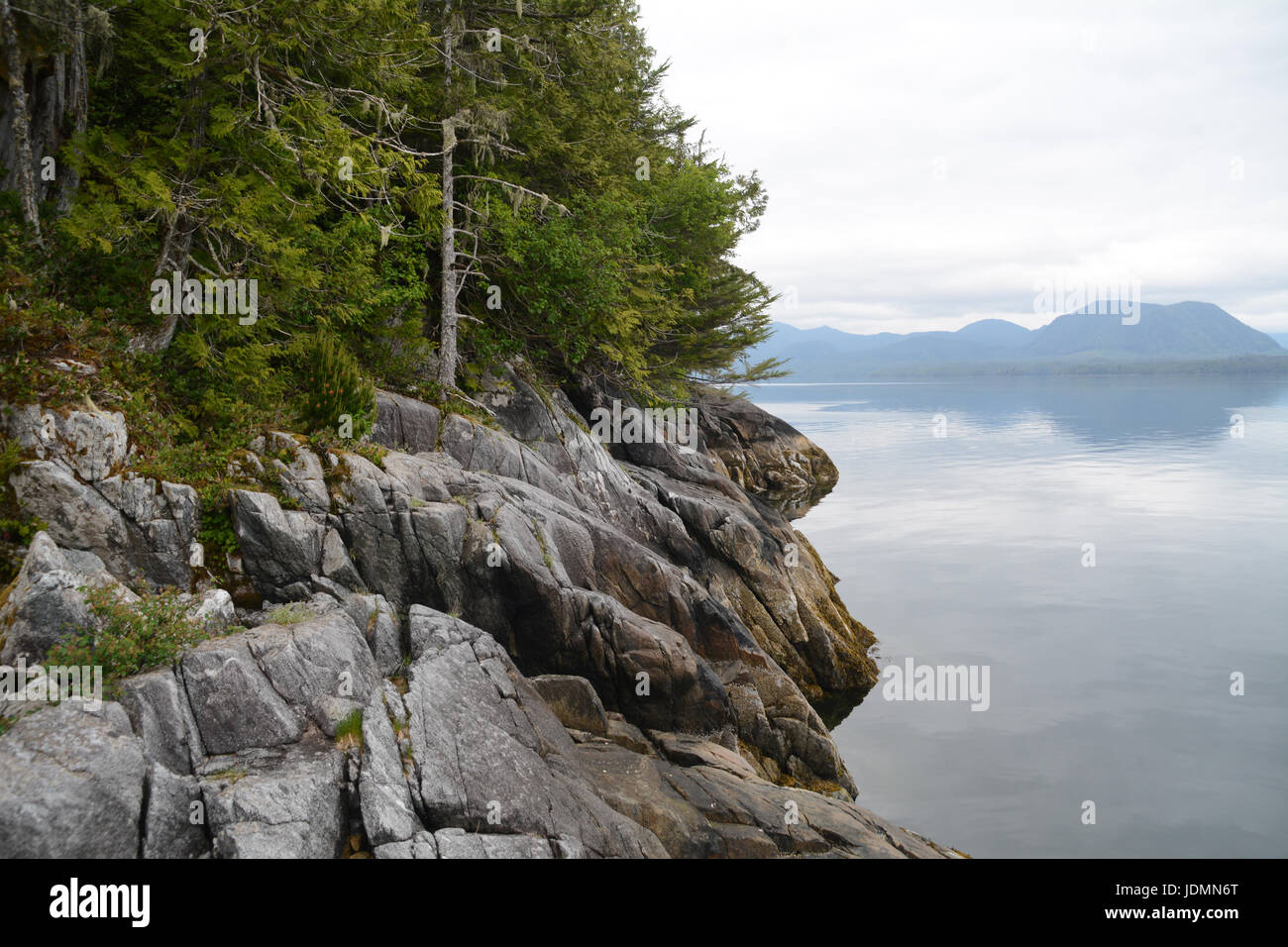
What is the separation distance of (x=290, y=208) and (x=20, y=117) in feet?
13.5

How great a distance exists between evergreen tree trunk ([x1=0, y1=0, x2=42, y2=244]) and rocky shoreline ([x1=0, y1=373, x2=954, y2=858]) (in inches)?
196

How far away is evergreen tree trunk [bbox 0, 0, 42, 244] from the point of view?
1167 centimetres

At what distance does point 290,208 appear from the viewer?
1438 centimetres

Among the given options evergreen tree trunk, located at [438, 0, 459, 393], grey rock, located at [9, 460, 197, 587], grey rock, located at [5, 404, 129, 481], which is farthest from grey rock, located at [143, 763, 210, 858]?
evergreen tree trunk, located at [438, 0, 459, 393]

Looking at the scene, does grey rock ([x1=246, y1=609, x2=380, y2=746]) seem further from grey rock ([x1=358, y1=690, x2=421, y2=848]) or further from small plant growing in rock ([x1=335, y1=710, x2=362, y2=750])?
grey rock ([x1=358, y1=690, x2=421, y2=848])

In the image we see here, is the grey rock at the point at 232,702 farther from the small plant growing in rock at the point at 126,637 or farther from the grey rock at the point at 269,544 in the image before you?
the grey rock at the point at 269,544

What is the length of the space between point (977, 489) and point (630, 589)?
1900 inches

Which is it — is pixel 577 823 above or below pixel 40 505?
below

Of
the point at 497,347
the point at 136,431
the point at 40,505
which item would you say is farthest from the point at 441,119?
the point at 40,505

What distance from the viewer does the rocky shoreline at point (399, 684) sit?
7.05 metres

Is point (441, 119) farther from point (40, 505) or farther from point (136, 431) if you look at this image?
point (40, 505)

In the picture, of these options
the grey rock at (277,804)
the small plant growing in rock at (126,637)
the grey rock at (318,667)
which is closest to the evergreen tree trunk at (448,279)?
the grey rock at (318,667)

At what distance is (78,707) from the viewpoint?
7.04 m

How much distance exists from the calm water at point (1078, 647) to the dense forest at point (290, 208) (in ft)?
50.0
